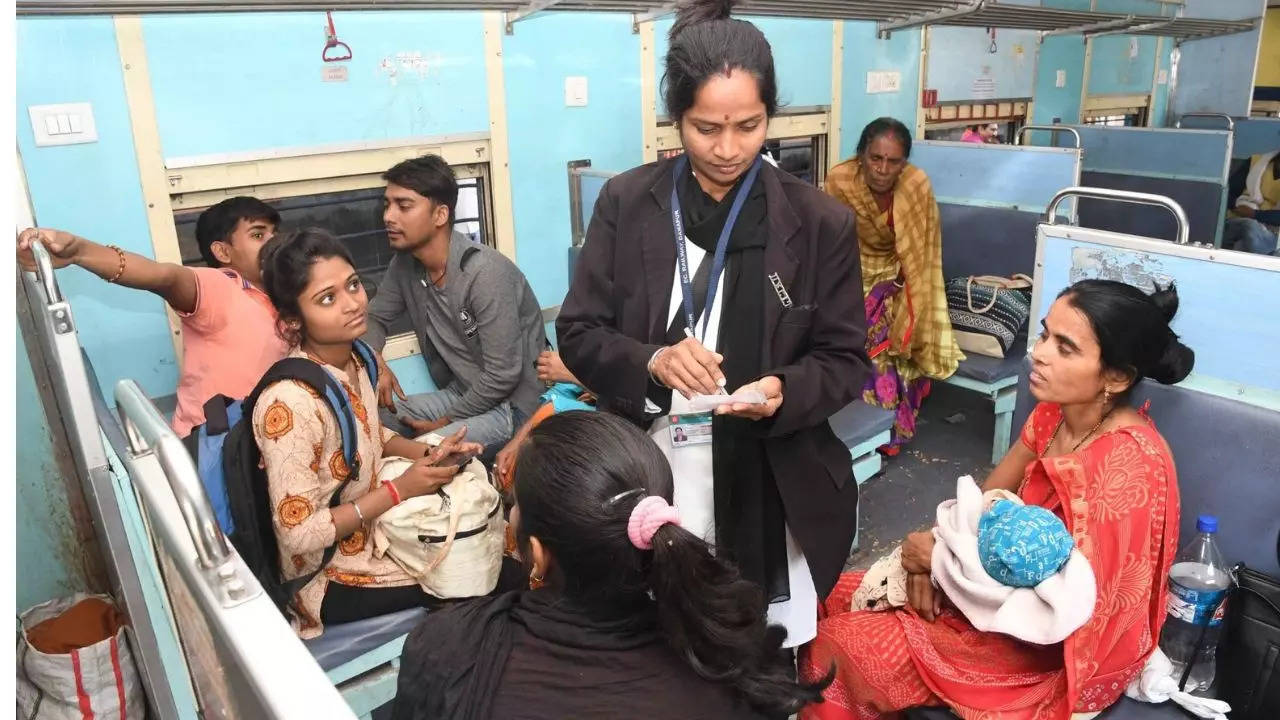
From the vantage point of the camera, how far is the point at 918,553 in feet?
6.79

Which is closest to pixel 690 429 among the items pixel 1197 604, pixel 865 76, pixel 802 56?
pixel 1197 604

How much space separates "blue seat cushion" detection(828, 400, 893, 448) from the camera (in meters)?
3.24

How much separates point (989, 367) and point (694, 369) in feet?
9.52

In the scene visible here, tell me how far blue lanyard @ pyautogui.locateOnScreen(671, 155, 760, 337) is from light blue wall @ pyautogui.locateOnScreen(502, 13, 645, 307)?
219 cm

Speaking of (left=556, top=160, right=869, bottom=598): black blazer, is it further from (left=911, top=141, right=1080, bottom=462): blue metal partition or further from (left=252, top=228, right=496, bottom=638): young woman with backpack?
(left=911, top=141, right=1080, bottom=462): blue metal partition

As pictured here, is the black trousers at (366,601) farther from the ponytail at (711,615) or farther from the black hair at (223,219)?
the black hair at (223,219)

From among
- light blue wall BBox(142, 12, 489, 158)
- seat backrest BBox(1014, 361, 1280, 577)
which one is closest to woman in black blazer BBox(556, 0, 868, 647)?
seat backrest BBox(1014, 361, 1280, 577)

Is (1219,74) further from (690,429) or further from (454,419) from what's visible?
(690,429)

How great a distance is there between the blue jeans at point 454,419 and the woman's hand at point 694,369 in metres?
1.56

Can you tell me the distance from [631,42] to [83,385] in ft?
9.66

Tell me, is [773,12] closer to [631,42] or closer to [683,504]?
[631,42]

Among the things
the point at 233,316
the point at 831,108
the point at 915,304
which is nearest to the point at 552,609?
the point at 233,316

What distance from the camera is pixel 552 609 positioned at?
1.28 metres

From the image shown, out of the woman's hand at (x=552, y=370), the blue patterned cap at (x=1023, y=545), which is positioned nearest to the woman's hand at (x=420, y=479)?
the woman's hand at (x=552, y=370)
